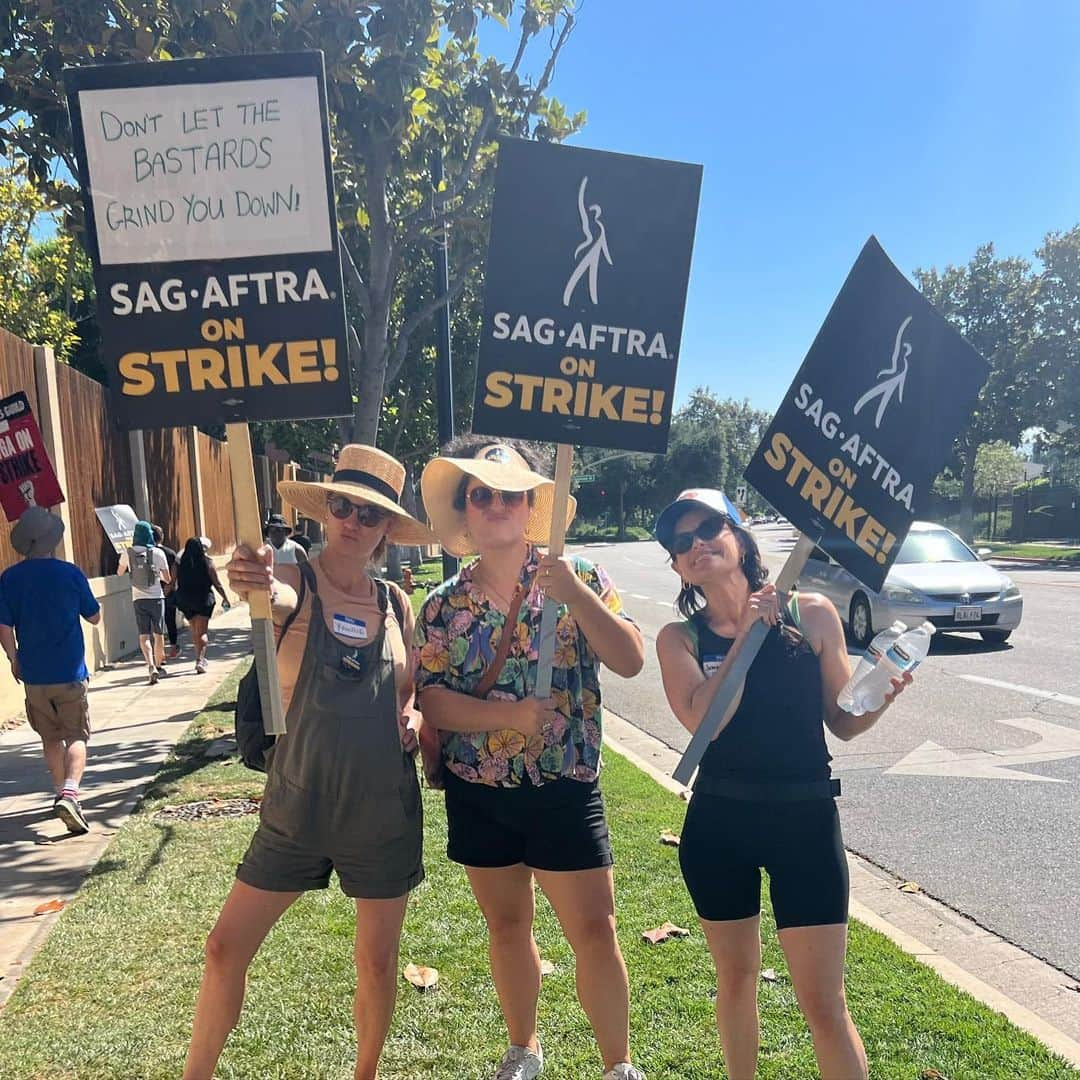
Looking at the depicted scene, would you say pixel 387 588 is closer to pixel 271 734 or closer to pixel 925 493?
pixel 271 734

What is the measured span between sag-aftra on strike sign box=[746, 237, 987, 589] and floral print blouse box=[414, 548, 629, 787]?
668 millimetres

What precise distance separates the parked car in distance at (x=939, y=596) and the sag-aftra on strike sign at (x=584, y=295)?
8.22m

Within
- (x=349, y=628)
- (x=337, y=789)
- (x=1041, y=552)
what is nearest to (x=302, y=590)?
(x=349, y=628)

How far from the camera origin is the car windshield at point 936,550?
39.5 ft

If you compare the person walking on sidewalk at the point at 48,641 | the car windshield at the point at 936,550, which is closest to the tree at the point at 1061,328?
the car windshield at the point at 936,550

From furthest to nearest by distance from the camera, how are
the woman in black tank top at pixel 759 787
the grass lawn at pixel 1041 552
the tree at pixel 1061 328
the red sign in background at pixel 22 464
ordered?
the tree at pixel 1061 328 → the grass lawn at pixel 1041 552 → the red sign in background at pixel 22 464 → the woman in black tank top at pixel 759 787

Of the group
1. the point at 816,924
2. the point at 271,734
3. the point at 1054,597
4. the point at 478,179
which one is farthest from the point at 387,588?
the point at 1054,597

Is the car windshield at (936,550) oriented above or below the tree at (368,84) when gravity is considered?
below

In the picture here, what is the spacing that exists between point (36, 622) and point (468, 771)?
3853mm

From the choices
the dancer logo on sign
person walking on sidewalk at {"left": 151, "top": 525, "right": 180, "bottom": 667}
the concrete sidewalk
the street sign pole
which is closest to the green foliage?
the street sign pole

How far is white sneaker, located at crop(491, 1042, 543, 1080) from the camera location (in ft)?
9.18

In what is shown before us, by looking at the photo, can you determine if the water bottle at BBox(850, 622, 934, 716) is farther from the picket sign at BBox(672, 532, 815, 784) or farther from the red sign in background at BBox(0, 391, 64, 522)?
the red sign in background at BBox(0, 391, 64, 522)

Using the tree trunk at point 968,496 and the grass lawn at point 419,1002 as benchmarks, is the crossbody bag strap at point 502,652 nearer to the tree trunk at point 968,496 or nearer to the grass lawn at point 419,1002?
the grass lawn at point 419,1002

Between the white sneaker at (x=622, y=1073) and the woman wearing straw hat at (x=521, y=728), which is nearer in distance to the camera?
the woman wearing straw hat at (x=521, y=728)
